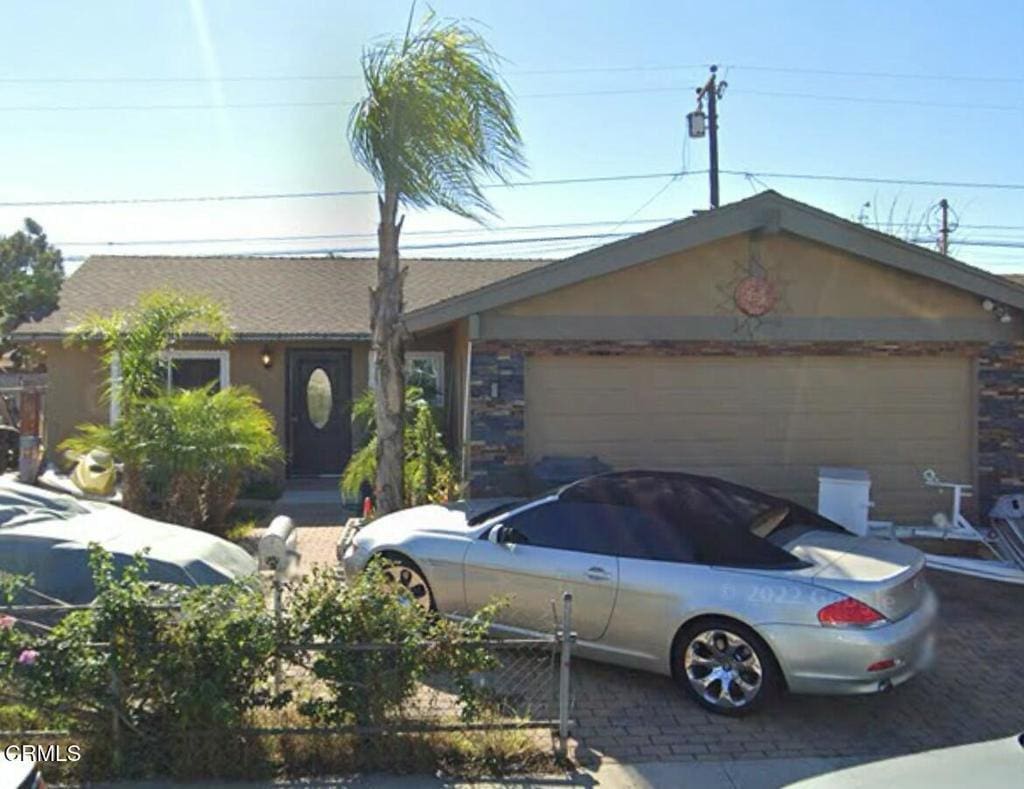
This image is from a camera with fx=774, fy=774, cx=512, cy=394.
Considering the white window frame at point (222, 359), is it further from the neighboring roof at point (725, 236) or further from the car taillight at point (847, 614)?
the car taillight at point (847, 614)

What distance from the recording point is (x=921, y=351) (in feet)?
31.0

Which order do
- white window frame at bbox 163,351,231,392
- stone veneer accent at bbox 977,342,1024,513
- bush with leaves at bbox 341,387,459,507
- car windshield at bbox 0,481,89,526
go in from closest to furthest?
car windshield at bbox 0,481,89,526 → bush with leaves at bbox 341,387,459,507 → stone veneer accent at bbox 977,342,1024,513 → white window frame at bbox 163,351,231,392

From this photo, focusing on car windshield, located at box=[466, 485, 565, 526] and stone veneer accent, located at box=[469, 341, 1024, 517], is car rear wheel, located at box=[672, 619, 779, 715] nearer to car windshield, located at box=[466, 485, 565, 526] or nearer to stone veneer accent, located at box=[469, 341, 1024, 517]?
car windshield, located at box=[466, 485, 565, 526]

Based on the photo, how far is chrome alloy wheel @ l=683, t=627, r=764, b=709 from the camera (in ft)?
15.3

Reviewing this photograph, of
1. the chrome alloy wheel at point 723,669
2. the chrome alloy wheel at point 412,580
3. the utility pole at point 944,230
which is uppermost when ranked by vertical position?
the utility pole at point 944,230

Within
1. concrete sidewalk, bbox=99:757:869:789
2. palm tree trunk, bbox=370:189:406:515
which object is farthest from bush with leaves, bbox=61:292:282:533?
concrete sidewalk, bbox=99:757:869:789

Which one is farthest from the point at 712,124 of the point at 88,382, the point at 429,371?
the point at 88,382

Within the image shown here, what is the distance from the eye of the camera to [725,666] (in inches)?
188

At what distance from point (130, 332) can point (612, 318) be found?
6.28 metres

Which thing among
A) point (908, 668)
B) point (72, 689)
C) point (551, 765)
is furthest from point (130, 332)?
point (908, 668)

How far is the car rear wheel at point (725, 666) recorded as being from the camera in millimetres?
4633

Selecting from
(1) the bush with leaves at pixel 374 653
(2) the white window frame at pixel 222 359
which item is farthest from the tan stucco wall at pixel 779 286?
(2) the white window frame at pixel 222 359

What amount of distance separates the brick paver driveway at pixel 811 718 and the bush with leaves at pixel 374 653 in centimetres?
88

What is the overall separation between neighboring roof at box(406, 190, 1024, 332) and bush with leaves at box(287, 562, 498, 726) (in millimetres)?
4881
